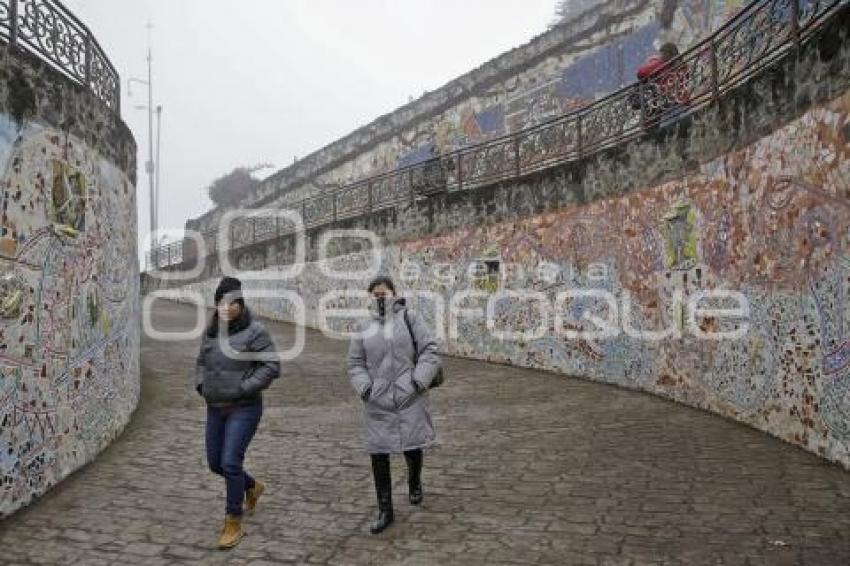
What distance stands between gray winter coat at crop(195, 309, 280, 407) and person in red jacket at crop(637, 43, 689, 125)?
23.1 ft

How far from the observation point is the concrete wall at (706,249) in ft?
20.3

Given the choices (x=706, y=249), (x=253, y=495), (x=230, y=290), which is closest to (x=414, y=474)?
(x=253, y=495)

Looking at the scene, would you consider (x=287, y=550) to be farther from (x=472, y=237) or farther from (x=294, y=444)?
(x=472, y=237)

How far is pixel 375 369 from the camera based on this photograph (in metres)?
5.13

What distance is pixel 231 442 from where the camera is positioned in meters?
4.85

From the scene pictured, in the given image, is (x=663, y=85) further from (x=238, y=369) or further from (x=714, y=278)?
(x=238, y=369)

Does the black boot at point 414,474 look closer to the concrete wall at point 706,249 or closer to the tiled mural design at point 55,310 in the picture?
the tiled mural design at point 55,310

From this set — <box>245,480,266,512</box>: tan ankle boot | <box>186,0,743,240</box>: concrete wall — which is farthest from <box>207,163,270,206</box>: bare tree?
<box>245,480,266,512</box>: tan ankle boot

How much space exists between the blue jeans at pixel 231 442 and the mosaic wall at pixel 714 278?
15.1 feet

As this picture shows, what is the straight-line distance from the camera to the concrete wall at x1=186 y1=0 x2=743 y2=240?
15492 millimetres

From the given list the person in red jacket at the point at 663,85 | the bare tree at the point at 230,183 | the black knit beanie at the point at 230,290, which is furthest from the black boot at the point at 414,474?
the bare tree at the point at 230,183

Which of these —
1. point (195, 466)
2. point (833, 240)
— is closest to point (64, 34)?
point (195, 466)

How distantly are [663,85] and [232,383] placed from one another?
7857 millimetres

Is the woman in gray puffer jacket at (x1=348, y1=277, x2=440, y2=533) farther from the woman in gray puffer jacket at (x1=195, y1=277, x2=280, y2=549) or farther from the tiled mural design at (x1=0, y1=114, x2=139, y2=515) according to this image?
the tiled mural design at (x1=0, y1=114, x2=139, y2=515)
